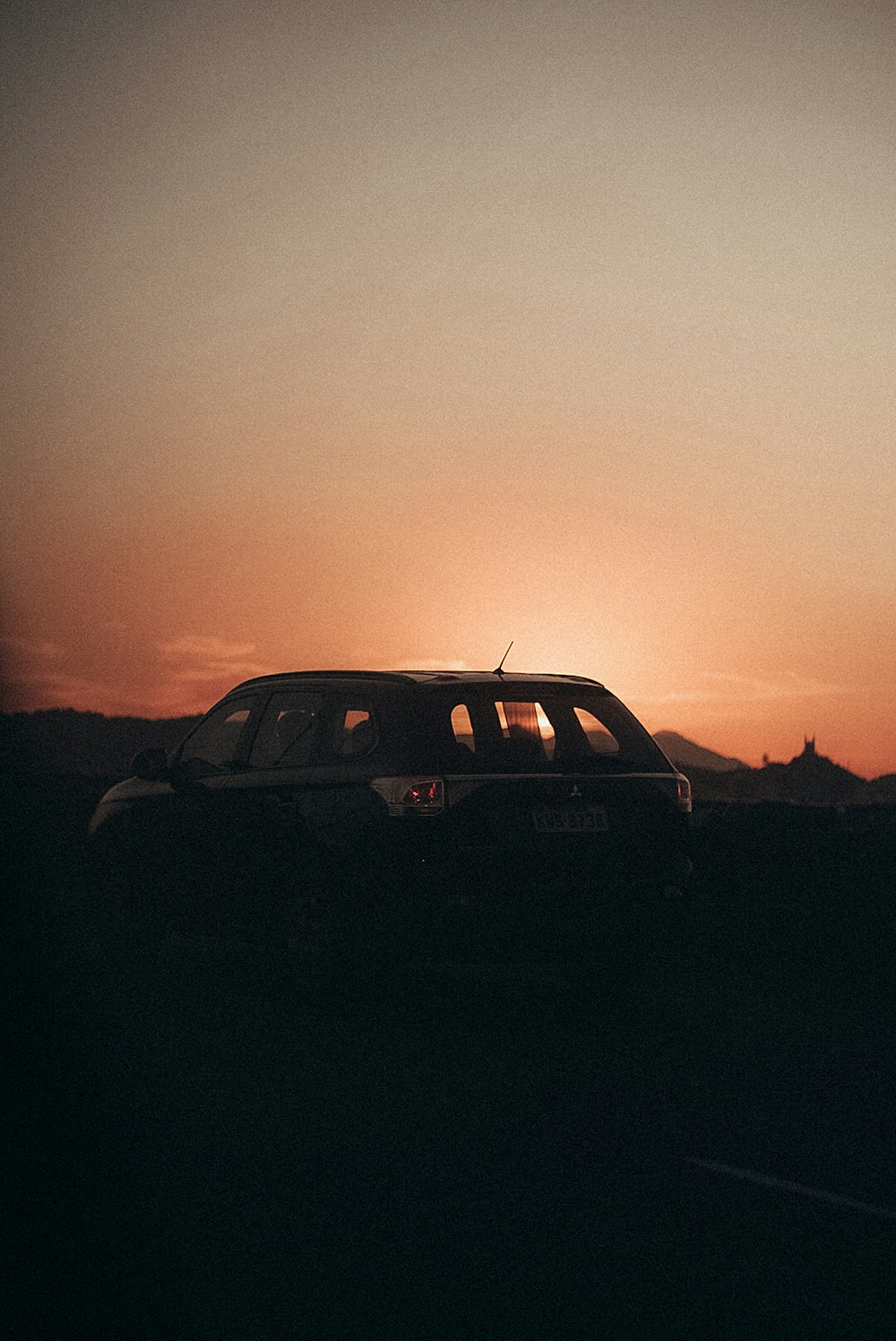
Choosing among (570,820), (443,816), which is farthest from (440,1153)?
(570,820)

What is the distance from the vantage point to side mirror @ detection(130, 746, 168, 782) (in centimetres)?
988

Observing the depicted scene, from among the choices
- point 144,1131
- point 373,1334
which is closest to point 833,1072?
point 144,1131

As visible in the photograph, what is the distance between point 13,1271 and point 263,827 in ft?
15.2

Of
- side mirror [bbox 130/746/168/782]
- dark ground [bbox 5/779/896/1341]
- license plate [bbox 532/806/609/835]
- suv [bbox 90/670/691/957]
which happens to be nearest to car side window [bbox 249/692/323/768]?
suv [bbox 90/670/691/957]

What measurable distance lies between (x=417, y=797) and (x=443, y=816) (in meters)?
0.17

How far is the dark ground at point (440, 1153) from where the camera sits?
14.2 ft

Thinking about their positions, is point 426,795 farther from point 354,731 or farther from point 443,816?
point 354,731

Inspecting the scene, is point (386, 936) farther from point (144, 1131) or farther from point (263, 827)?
point (144, 1131)

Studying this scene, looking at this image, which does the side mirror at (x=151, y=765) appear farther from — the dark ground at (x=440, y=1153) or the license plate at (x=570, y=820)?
the license plate at (x=570, y=820)

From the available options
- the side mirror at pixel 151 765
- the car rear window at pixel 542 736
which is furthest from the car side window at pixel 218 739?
the car rear window at pixel 542 736

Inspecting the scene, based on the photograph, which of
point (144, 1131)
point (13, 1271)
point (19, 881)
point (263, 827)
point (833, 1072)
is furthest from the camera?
point (19, 881)

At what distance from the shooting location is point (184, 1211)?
5.16 m

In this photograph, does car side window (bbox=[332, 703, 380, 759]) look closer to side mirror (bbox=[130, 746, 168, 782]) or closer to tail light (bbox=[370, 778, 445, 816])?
tail light (bbox=[370, 778, 445, 816])

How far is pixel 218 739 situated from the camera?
404 inches
